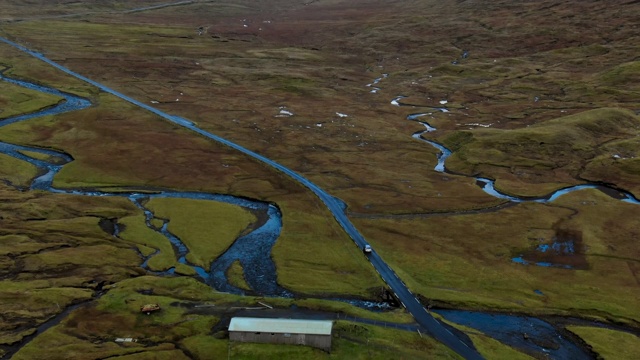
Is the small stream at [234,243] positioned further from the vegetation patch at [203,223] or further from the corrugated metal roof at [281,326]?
the corrugated metal roof at [281,326]

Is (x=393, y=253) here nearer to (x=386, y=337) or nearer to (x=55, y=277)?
(x=386, y=337)

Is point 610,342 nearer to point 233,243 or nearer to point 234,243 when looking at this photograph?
point 234,243

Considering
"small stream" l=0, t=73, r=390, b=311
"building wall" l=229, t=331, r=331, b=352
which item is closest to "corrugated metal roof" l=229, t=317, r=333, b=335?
"building wall" l=229, t=331, r=331, b=352

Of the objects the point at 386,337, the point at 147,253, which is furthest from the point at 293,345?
the point at 147,253

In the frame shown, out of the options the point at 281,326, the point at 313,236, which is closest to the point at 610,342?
the point at 281,326

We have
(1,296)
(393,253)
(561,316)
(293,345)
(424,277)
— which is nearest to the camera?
(293,345)

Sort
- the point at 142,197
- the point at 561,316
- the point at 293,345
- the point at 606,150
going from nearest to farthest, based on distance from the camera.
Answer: the point at 293,345, the point at 561,316, the point at 142,197, the point at 606,150

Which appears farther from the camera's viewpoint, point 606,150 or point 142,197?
point 606,150
